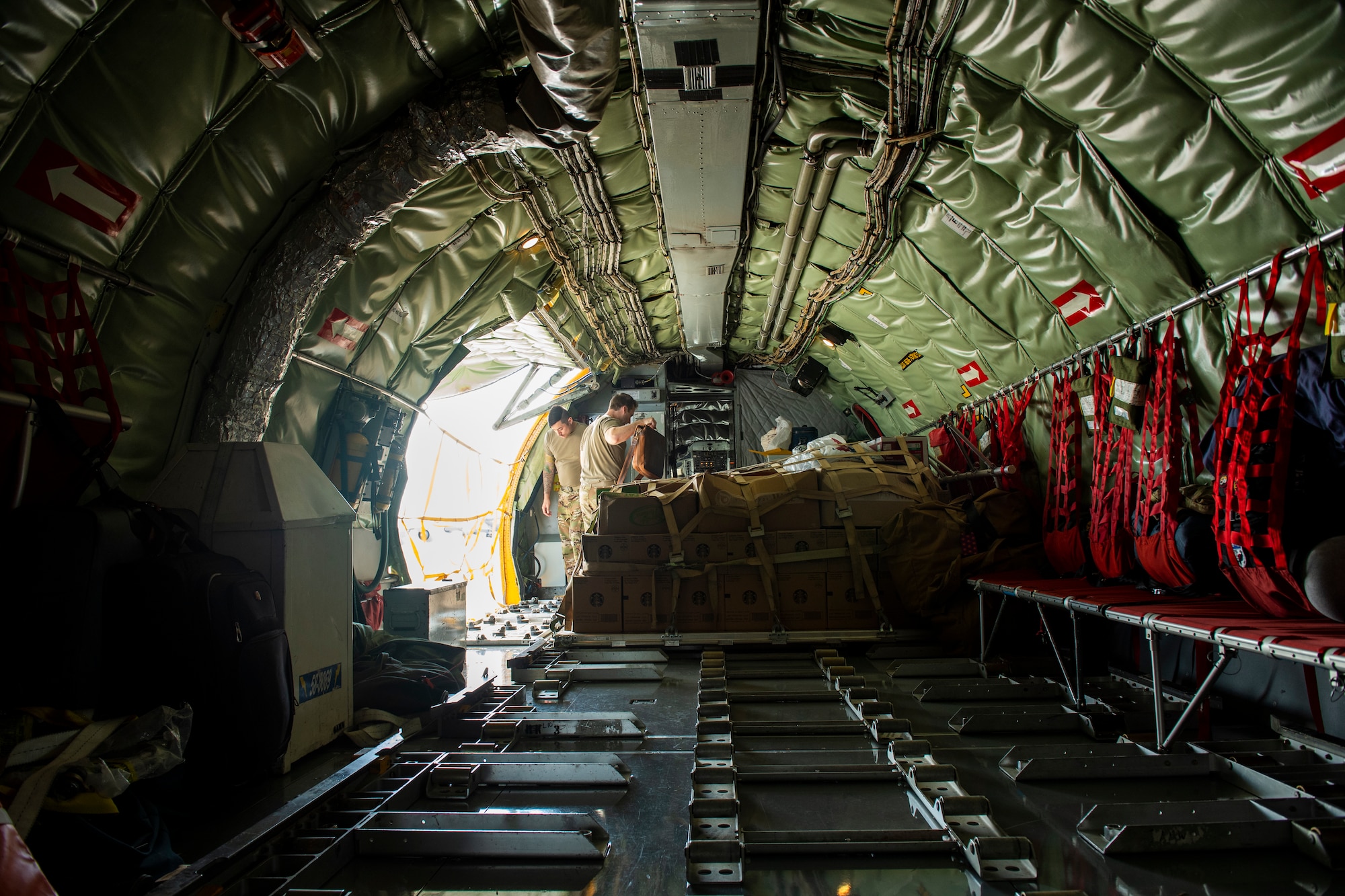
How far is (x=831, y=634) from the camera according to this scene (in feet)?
15.3

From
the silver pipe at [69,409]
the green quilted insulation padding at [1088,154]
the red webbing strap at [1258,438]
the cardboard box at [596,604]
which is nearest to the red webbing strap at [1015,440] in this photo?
the green quilted insulation padding at [1088,154]

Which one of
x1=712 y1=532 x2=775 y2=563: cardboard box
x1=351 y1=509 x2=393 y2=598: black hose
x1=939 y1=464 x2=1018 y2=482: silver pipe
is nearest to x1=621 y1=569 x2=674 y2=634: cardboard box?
x1=712 y1=532 x2=775 y2=563: cardboard box

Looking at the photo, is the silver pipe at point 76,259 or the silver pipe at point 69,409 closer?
the silver pipe at point 69,409

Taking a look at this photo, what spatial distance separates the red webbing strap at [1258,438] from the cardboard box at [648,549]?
10.5 ft

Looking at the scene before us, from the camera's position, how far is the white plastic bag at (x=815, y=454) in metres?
5.38

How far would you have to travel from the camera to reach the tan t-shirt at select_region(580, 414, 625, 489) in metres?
7.56

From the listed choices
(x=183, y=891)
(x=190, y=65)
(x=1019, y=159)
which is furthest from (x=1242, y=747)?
(x=190, y=65)

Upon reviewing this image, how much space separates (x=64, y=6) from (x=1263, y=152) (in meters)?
4.37

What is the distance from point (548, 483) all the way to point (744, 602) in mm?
4914

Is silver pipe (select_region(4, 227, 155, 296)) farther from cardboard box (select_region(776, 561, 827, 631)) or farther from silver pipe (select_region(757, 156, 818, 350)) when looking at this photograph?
cardboard box (select_region(776, 561, 827, 631))

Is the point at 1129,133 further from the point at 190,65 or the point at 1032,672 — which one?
the point at 190,65

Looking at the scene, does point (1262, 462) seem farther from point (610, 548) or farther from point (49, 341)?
point (49, 341)

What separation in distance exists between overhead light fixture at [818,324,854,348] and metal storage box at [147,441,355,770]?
5.61 m

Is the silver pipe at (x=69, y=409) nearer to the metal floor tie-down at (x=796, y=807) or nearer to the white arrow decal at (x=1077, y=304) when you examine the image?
the metal floor tie-down at (x=796, y=807)
